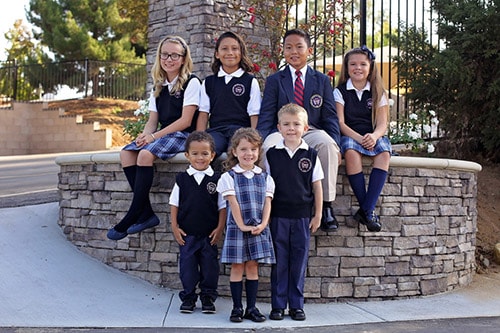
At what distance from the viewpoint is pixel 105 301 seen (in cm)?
461

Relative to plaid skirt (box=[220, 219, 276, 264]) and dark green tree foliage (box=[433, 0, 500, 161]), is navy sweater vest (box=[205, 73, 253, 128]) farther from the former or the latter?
dark green tree foliage (box=[433, 0, 500, 161])

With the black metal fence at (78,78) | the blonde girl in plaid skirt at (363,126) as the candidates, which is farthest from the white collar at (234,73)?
the black metal fence at (78,78)

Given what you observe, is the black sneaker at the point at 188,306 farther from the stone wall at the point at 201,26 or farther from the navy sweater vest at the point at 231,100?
the stone wall at the point at 201,26

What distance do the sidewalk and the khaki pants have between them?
89cm

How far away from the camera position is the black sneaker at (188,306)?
439cm

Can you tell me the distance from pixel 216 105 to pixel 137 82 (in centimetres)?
1400

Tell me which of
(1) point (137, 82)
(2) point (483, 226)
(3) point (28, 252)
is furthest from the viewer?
(1) point (137, 82)

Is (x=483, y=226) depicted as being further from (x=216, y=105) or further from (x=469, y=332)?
(x=216, y=105)

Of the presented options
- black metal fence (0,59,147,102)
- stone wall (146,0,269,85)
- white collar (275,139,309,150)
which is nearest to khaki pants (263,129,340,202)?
white collar (275,139,309,150)

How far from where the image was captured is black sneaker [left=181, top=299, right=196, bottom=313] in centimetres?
439

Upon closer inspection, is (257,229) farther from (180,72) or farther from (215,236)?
(180,72)

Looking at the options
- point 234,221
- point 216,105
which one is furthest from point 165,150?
point 234,221

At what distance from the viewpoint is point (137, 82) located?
728 inches

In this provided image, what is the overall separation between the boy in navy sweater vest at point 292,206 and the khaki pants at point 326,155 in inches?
5.0
